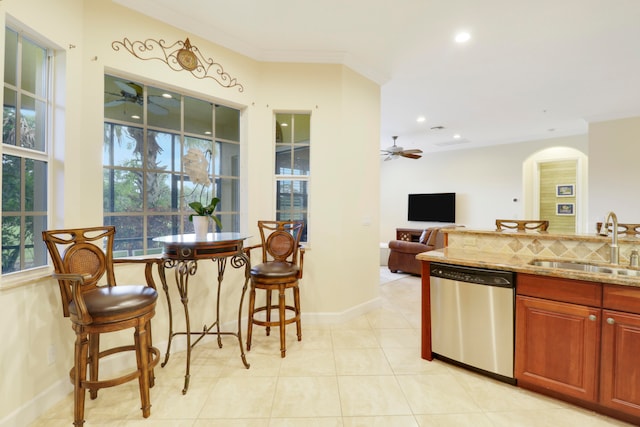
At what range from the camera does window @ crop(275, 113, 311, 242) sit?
132 inches

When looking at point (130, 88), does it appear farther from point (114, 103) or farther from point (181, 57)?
point (181, 57)

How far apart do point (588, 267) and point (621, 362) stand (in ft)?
Result: 2.32

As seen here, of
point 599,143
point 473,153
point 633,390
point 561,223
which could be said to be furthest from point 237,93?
point 561,223

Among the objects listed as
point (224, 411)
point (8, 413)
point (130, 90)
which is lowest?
point (224, 411)

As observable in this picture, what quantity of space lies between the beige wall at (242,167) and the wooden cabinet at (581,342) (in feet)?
5.77

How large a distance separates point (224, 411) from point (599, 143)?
6.66 metres

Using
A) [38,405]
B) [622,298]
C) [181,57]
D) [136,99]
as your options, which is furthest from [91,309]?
[622,298]

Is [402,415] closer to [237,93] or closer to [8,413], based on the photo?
[8,413]

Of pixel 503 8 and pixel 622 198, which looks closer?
pixel 503 8

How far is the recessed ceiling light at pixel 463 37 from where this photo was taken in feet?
9.27

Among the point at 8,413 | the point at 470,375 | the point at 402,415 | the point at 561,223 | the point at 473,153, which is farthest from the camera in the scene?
the point at 473,153

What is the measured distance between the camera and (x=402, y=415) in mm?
1837

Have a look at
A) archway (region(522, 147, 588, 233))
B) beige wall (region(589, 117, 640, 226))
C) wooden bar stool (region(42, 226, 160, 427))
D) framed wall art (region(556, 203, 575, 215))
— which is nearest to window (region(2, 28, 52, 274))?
wooden bar stool (region(42, 226, 160, 427))

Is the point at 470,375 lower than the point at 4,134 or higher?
lower
